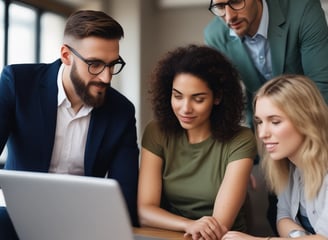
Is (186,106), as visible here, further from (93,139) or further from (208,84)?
(93,139)

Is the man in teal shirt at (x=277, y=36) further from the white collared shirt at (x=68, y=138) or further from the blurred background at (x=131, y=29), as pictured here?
the blurred background at (x=131, y=29)

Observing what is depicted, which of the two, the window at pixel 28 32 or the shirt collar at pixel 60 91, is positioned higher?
the window at pixel 28 32

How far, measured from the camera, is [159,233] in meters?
1.33

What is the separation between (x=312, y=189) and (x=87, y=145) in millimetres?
698

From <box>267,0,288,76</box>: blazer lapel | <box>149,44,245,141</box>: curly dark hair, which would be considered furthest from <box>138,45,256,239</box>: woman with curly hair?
<box>267,0,288,76</box>: blazer lapel

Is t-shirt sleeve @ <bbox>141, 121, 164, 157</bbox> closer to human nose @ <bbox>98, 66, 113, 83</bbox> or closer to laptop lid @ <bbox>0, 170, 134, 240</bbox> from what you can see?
human nose @ <bbox>98, 66, 113, 83</bbox>

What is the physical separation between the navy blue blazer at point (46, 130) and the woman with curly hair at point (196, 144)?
6 centimetres

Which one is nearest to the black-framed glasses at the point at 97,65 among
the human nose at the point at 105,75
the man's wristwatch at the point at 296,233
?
the human nose at the point at 105,75

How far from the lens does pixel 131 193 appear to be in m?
1.57

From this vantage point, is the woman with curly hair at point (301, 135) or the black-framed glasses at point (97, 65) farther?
the black-framed glasses at point (97, 65)

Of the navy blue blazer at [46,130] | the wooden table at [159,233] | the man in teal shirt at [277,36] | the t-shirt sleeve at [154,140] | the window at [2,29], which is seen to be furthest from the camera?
the window at [2,29]

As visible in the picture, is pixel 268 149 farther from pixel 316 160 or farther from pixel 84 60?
pixel 84 60

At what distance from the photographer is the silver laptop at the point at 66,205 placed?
942 millimetres

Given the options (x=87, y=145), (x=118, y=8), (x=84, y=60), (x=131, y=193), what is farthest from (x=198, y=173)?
(x=118, y=8)
